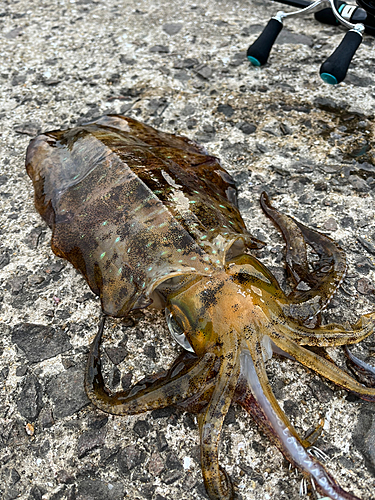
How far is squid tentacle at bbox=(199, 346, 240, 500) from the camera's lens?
2.03 m

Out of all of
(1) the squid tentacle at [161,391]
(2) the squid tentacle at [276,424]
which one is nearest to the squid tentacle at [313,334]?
(2) the squid tentacle at [276,424]

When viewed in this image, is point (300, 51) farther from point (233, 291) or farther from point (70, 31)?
point (233, 291)

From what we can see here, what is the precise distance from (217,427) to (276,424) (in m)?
0.28

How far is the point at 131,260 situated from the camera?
8.02 feet

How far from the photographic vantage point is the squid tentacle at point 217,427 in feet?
6.64

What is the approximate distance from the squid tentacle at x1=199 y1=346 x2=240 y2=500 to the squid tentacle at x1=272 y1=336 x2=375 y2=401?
→ 0.26m

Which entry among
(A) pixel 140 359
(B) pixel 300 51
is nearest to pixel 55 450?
(A) pixel 140 359

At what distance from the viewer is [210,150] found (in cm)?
370

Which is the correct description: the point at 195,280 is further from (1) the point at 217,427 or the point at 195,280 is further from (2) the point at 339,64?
(2) the point at 339,64

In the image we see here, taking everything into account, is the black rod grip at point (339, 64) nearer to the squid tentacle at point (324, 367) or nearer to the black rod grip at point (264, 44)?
the black rod grip at point (264, 44)

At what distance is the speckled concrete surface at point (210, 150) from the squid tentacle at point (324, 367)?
0.22m

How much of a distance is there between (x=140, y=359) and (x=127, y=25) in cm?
414

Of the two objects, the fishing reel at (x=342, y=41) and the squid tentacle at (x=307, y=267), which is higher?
the fishing reel at (x=342, y=41)

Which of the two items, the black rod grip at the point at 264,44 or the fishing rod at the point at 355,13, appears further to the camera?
the black rod grip at the point at 264,44
